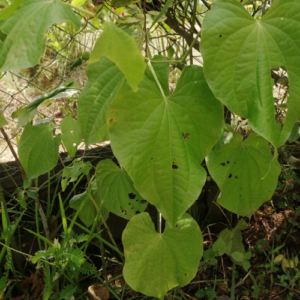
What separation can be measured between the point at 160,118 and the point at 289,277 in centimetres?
105

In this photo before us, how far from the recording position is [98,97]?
705mm

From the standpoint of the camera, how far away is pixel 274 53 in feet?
2.03

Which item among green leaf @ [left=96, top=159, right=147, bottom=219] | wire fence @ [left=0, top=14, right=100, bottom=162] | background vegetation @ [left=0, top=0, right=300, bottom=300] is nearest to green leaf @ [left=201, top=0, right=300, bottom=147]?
background vegetation @ [left=0, top=0, right=300, bottom=300]

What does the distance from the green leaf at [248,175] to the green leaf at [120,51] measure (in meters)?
0.52

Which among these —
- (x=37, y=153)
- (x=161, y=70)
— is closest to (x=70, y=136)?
(x=37, y=153)

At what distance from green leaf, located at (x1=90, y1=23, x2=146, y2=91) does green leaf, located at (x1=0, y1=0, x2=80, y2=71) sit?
0.52 feet

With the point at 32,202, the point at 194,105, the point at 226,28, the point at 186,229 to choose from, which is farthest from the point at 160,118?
the point at 32,202

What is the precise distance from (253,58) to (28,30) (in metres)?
0.42

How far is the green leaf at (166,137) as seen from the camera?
2.09ft

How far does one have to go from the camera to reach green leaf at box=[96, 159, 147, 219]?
1.03 m

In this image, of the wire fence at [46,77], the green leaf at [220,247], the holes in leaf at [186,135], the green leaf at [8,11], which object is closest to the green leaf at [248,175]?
the holes in leaf at [186,135]

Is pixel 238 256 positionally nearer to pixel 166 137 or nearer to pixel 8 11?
pixel 166 137

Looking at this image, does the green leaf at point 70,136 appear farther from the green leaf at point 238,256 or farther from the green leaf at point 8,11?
the green leaf at point 238,256

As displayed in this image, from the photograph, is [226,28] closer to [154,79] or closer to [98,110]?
[154,79]
